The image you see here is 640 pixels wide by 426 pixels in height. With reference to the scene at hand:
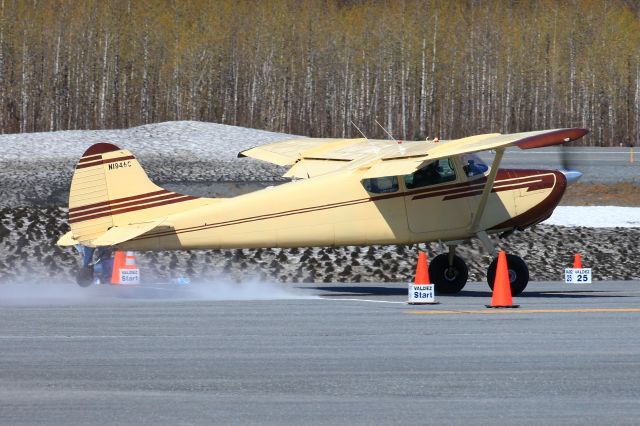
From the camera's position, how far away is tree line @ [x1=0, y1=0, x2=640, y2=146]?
58.3 m

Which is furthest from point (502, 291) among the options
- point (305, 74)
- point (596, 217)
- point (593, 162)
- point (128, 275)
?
point (305, 74)

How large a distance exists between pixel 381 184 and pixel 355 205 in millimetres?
560

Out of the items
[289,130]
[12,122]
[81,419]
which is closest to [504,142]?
[81,419]

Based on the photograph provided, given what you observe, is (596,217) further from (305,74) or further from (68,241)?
(305,74)

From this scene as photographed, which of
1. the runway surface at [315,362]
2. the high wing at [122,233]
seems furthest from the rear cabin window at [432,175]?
the high wing at [122,233]

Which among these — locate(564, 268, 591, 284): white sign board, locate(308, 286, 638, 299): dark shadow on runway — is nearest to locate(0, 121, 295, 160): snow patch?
locate(308, 286, 638, 299): dark shadow on runway

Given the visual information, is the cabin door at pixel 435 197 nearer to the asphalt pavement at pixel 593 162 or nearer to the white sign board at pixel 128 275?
the white sign board at pixel 128 275

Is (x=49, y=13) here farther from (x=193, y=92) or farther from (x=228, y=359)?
(x=228, y=359)

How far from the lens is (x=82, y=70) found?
194 feet

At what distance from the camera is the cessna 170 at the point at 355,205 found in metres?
17.5

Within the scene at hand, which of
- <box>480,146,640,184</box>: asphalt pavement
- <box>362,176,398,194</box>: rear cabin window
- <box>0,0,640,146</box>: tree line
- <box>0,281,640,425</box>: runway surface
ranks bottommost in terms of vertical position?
<box>0,281,640,425</box>: runway surface

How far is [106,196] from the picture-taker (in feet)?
57.4

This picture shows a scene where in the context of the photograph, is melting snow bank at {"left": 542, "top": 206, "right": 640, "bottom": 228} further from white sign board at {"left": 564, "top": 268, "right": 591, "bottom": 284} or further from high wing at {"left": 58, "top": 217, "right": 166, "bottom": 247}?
high wing at {"left": 58, "top": 217, "right": 166, "bottom": 247}

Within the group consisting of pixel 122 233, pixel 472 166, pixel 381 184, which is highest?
pixel 472 166
